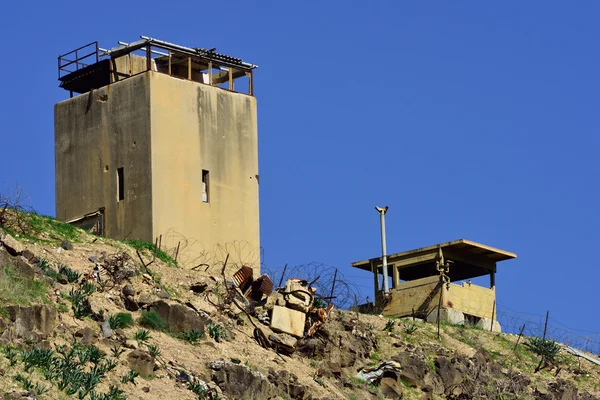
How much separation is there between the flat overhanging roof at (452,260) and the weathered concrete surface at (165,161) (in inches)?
187

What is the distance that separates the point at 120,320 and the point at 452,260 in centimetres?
1396

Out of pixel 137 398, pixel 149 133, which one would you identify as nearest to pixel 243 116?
pixel 149 133

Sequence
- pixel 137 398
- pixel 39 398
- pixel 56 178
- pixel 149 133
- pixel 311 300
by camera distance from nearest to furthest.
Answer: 1. pixel 39 398
2. pixel 137 398
3. pixel 311 300
4. pixel 149 133
5. pixel 56 178

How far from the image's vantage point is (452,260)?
41.1m

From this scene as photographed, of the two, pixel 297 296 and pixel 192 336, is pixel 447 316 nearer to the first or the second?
pixel 297 296

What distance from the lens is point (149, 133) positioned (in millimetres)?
36969

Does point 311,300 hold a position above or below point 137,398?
above

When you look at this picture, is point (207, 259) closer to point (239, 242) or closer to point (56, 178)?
point (239, 242)

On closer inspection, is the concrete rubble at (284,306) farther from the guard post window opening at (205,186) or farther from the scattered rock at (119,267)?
the guard post window opening at (205,186)

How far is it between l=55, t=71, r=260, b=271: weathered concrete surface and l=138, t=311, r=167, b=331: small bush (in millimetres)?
6116

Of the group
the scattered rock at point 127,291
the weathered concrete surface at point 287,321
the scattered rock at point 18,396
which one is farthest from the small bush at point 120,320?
the scattered rock at point 18,396

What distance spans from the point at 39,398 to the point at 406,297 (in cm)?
1714

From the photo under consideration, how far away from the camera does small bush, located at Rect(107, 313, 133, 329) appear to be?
95.9 ft

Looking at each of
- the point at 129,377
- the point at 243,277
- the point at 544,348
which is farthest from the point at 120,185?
the point at 544,348
